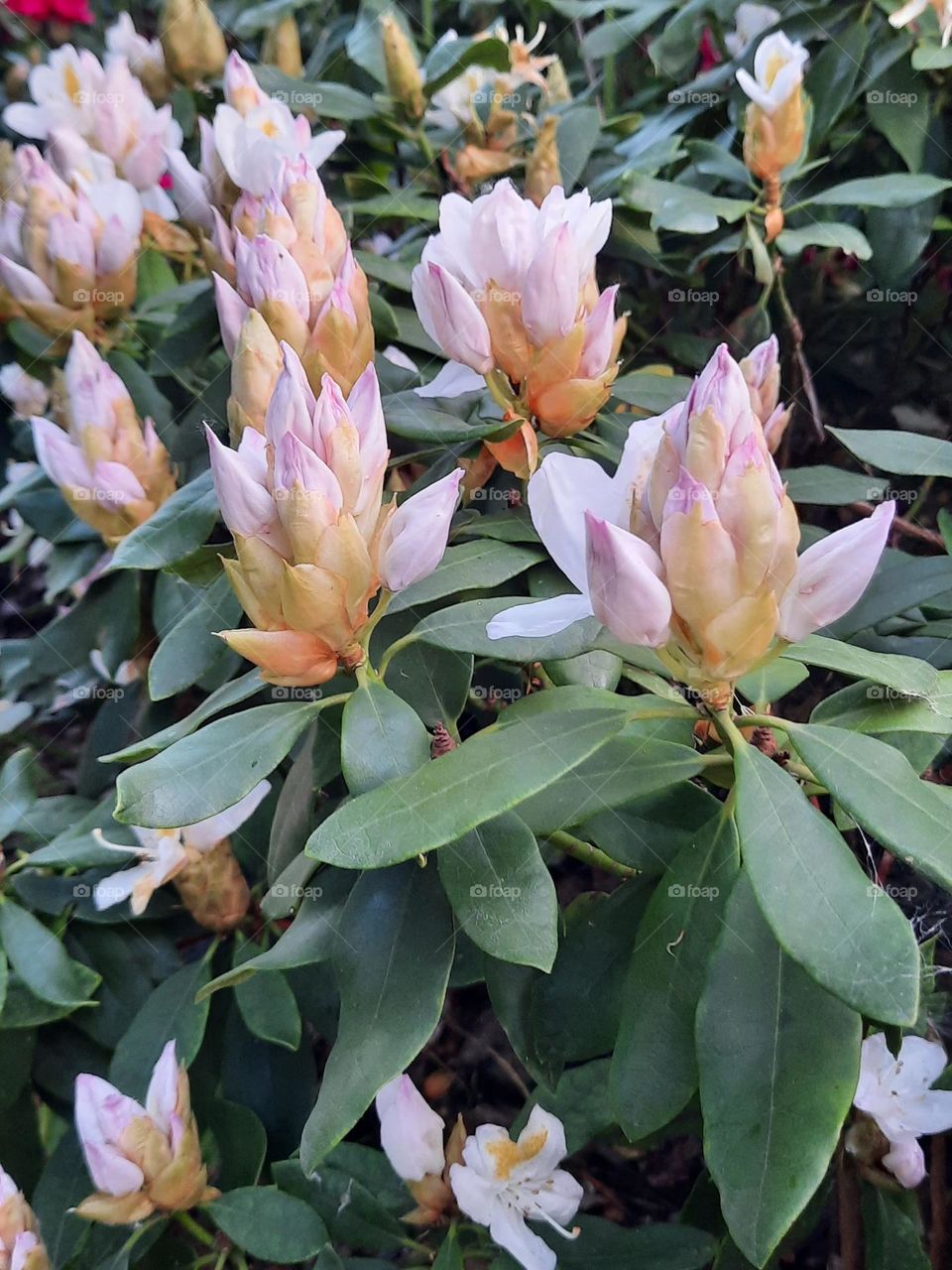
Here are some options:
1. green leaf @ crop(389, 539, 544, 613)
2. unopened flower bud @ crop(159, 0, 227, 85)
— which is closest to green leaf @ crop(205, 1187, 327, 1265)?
green leaf @ crop(389, 539, 544, 613)

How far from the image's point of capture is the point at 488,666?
3.35 ft

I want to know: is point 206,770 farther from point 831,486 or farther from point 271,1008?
point 831,486

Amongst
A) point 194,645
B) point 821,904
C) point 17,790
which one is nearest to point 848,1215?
point 821,904

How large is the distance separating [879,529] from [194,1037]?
0.74 metres

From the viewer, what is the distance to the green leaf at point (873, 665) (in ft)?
1.98

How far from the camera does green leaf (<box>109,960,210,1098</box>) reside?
0.95 m

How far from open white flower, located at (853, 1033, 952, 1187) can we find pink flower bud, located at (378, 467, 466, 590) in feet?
1.62

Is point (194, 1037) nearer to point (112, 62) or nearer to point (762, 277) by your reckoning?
point (762, 277)

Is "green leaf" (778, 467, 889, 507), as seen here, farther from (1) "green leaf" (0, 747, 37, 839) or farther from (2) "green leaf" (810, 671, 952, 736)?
(1) "green leaf" (0, 747, 37, 839)

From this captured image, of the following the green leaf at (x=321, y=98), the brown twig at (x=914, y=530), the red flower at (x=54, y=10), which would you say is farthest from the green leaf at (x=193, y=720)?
the red flower at (x=54, y=10)

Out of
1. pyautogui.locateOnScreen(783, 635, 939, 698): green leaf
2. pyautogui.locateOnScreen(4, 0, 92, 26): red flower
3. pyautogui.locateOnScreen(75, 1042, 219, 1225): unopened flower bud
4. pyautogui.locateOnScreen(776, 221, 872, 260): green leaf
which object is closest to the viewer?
pyautogui.locateOnScreen(783, 635, 939, 698): green leaf

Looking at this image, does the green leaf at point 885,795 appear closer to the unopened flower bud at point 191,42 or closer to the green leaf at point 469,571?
the green leaf at point 469,571

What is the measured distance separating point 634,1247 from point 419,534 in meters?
0.60

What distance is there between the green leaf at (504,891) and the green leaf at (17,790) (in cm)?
64
